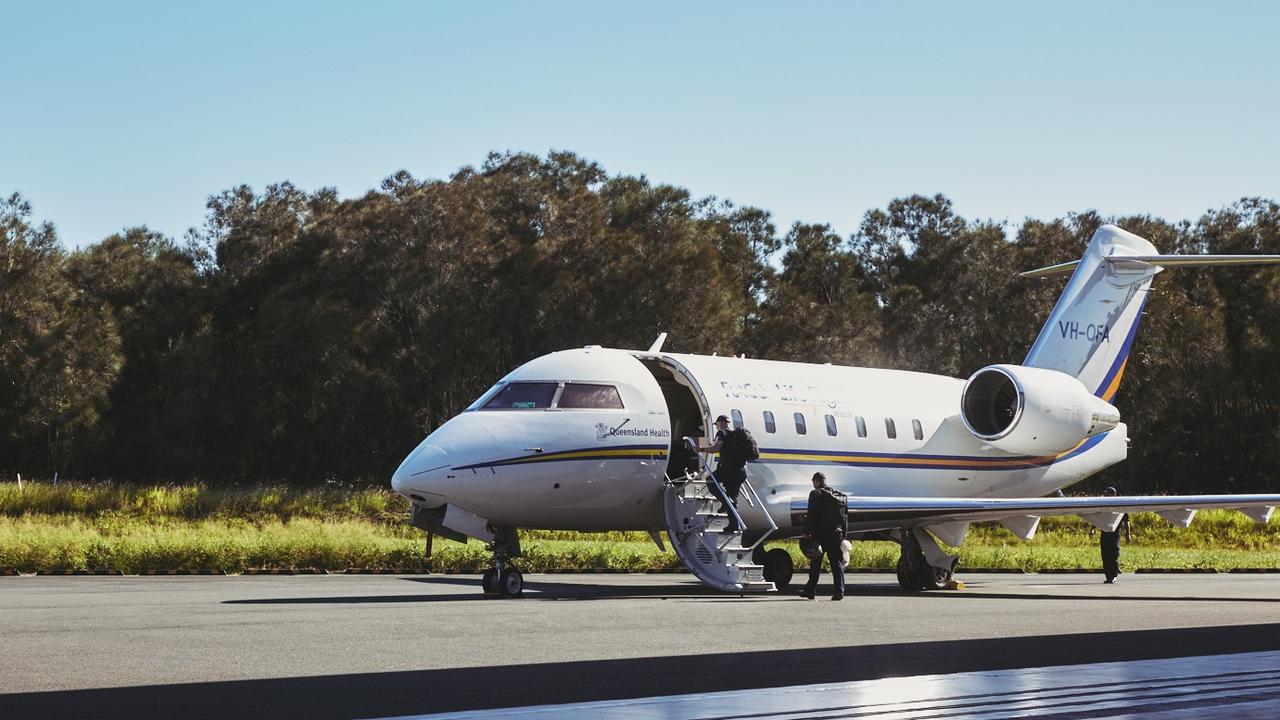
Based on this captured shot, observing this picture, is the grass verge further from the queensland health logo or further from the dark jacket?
the dark jacket

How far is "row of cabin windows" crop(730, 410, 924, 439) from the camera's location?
22.5 meters

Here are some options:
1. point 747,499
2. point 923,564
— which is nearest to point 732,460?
point 747,499

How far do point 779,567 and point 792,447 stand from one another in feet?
6.53

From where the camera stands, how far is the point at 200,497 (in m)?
40.5

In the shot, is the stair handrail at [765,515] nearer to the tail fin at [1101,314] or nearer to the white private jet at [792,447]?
the white private jet at [792,447]

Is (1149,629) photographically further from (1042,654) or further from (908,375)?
(908,375)

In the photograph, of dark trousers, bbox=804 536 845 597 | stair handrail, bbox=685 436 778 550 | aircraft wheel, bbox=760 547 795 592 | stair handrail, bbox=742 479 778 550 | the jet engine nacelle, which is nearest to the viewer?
dark trousers, bbox=804 536 845 597

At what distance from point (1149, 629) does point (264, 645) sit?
347 inches

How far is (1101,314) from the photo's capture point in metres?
29.2

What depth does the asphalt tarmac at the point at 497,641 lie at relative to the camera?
30.8 ft

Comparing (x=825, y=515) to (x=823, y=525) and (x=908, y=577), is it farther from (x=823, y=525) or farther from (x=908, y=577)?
(x=908, y=577)

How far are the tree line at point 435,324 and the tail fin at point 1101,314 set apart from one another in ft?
81.1

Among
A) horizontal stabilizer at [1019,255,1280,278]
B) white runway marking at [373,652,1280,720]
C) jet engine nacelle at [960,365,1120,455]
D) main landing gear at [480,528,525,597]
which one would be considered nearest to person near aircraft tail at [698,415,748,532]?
main landing gear at [480,528,525,597]

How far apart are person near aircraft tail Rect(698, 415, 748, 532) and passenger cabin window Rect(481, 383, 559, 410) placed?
2614mm
